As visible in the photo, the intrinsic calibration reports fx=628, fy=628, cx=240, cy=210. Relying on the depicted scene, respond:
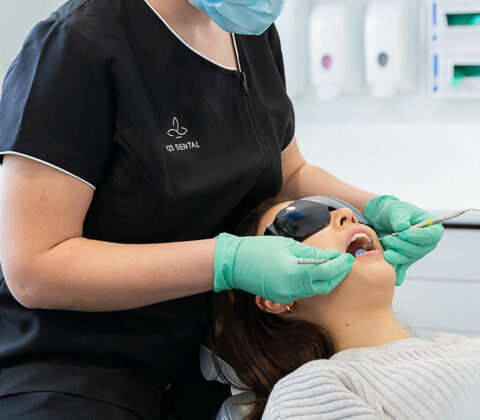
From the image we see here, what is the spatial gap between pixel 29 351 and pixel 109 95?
0.56 m

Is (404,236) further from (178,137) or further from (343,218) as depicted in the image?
(178,137)

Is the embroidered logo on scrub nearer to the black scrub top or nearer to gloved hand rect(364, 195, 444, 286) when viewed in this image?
the black scrub top

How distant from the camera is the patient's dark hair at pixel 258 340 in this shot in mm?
1448

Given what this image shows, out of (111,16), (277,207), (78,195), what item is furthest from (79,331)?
(111,16)

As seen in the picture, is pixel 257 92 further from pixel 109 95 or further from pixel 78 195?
pixel 78 195

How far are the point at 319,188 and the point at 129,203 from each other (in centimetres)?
65

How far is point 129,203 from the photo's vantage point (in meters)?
1.29

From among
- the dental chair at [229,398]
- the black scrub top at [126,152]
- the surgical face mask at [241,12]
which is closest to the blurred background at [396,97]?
the dental chair at [229,398]

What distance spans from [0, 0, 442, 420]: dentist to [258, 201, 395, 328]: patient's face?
9 cm

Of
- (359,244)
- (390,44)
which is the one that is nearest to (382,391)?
(359,244)

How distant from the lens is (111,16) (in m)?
1.26

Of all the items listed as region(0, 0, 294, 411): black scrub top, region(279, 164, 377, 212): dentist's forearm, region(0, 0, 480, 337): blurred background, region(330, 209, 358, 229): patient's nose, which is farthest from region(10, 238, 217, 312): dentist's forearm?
region(0, 0, 480, 337): blurred background

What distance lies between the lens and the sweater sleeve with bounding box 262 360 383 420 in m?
1.14

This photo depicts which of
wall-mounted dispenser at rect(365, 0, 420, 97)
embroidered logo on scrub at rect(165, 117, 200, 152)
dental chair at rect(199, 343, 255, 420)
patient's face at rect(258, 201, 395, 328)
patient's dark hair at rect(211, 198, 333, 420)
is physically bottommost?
dental chair at rect(199, 343, 255, 420)
